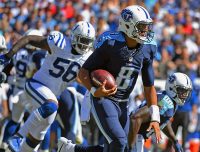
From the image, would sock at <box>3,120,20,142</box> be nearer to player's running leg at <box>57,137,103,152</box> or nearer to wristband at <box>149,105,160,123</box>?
player's running leg at <box>57,137,103,152</box>

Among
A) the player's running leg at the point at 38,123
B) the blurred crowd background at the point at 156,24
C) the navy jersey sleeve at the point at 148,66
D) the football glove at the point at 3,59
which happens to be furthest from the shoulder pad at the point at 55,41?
the blurred crowd background at the point at 156,24

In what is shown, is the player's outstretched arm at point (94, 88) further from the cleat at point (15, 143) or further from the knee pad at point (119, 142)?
the cleat at point (15, 143)

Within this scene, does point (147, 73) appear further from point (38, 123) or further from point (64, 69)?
point (64, 69)

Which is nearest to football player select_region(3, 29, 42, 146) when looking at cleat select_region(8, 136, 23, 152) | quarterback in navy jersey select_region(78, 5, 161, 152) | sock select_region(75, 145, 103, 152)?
cleat select_region(8, 136, 23, 152)

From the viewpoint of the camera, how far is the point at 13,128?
941 cm

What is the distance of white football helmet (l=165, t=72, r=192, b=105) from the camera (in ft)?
26.5

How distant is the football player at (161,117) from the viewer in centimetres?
721

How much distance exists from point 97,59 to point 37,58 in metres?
3.13

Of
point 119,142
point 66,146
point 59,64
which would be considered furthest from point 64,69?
point 119,142

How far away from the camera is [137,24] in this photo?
6723 millimetres

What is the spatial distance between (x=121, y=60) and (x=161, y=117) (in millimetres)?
1225

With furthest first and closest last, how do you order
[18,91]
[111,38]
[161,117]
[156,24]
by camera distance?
[156,24], [18,91], [161,117], [111,38]

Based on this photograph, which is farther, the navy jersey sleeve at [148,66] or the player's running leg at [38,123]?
the player's running leg at [38,123]

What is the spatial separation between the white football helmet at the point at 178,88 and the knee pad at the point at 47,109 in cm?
135
